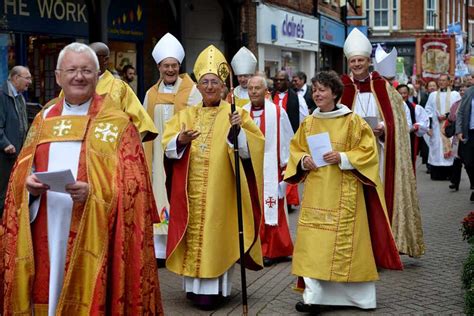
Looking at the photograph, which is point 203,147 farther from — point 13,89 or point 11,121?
point 13,89

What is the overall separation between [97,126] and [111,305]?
0.94 meters

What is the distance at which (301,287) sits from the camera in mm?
6480

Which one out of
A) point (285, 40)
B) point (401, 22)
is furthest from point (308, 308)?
point (401, 22)

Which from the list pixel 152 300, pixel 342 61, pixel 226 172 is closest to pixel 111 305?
pixel 152 300

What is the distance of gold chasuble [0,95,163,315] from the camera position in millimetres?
4430

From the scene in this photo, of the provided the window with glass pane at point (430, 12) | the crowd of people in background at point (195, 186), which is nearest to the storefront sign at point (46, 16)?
the crowd of people in background at point (195, 186)

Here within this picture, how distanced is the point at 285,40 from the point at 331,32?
A: 6.21 metres

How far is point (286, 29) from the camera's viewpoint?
73.6ft

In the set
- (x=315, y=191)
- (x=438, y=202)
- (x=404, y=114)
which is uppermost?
(x=404, y=114)

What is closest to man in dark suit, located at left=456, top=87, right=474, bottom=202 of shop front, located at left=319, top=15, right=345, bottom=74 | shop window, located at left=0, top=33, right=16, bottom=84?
shop window, located at left=0, top=33, right=16, bottom=84

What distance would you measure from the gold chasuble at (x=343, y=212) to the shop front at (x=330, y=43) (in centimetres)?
1977

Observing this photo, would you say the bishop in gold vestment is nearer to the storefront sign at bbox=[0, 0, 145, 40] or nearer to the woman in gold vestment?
the woman in gold vestment

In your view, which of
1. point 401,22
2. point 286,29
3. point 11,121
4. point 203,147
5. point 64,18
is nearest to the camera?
point 203,147

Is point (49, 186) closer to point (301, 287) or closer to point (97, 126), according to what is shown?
point (97, 126)
